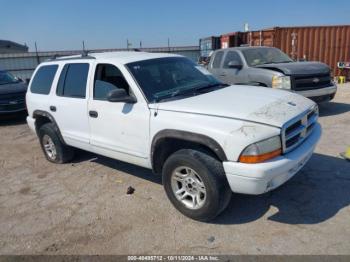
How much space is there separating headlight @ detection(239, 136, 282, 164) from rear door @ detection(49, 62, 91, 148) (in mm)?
2516

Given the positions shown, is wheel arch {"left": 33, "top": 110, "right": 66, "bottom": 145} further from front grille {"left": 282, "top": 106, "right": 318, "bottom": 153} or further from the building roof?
the building roof

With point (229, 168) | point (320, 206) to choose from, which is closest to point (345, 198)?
point (320, 206)

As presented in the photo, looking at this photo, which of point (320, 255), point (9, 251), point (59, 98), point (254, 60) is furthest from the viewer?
point (254, 60)

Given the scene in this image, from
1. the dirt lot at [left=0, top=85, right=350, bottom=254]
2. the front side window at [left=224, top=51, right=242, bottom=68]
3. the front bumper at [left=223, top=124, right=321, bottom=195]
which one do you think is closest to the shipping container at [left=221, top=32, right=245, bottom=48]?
the front side window at [left=224, top=51, right=242, bottom=68]

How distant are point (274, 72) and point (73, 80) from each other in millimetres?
4785

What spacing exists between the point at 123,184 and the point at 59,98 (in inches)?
68.0

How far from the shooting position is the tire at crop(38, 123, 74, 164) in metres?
5.50

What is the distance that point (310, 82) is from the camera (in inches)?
308

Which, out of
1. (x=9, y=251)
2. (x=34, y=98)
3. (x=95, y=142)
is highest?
(x=34, y=98)

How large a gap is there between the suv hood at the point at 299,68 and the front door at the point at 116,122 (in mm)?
4733

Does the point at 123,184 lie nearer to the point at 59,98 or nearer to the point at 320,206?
the point at 59,98

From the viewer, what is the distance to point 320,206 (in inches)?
148

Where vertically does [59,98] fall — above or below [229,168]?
above

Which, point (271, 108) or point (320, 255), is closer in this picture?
point (320, 255)
